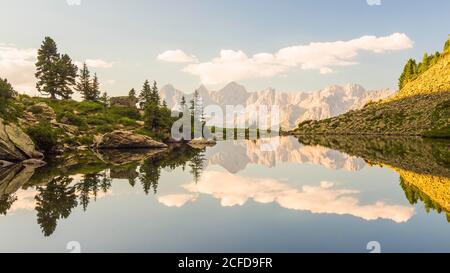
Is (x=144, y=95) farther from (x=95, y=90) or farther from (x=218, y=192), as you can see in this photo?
(x=218, y=192)

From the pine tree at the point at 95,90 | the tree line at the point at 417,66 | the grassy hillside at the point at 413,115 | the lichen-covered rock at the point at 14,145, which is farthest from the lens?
the tree line at the point at 417,66

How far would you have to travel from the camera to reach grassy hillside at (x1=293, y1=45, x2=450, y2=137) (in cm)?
10104

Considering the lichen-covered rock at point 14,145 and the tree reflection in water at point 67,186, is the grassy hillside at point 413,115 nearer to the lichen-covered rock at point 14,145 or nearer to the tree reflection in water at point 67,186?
the tree reflection in water at point 67,186

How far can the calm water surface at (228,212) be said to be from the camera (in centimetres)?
1159

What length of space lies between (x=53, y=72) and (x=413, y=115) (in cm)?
12452

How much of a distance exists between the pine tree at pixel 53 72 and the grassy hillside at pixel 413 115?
110157 mm

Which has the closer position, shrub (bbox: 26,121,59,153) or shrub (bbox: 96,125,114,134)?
shrub (bbox: 26,121,59,153)

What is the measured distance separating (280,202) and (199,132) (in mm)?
114317

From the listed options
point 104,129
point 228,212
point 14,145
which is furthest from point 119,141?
point 228,212

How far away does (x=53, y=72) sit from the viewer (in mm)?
114875

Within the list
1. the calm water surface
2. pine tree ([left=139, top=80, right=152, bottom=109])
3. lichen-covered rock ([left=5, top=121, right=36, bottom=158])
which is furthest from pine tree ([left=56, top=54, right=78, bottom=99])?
the calm water surface

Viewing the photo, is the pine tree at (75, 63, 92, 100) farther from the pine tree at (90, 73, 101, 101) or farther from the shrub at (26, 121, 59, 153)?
the shrub at (26, 121, 59, 153)

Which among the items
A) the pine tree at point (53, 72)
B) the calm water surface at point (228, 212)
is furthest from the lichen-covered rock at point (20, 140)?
the pine tree at point (53, 72)

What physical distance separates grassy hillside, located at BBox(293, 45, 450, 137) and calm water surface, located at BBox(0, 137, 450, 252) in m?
82.5
